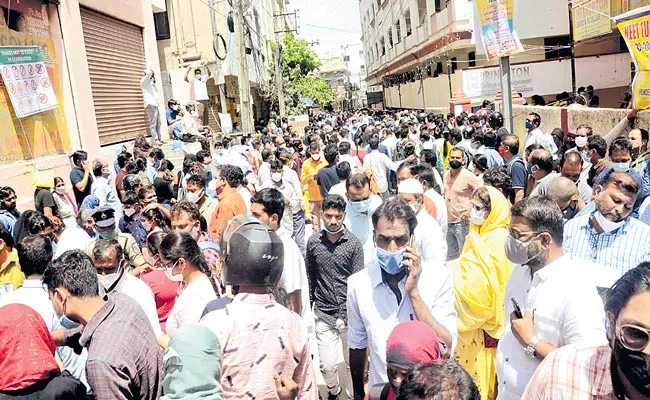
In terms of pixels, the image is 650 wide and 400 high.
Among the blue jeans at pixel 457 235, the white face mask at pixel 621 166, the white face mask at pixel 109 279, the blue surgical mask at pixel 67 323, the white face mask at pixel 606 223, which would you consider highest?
the white face mask at pixel 621 166

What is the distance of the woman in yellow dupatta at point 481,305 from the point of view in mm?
3281

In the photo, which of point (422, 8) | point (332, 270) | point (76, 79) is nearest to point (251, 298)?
point (332, 270)

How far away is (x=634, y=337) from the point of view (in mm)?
1525

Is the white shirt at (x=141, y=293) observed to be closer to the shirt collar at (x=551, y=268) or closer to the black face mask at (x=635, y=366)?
the shirt collar at (x=551, y=268)

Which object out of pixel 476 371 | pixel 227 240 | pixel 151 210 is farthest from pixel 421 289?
pixel 151 210

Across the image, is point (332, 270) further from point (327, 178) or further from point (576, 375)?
point (327, 178)

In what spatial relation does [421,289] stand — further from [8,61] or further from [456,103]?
[456,103]

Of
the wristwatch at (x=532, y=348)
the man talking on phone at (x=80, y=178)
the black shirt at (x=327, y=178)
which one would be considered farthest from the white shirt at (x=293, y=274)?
the man talking on phone at (x=80, y=178)

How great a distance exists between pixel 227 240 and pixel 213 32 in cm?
1992

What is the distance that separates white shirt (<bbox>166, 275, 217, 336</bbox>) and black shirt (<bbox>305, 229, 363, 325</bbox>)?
3.29 feet

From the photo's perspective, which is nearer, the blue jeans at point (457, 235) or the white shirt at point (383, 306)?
the white shirt at point (383, 306)

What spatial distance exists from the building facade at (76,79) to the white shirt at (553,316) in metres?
8.30

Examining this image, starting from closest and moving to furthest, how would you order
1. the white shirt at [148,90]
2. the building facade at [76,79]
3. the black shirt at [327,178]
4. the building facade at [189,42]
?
the black shirt at [327,178] < the building facade at [76,79] < the white shirt at [148,90] < the building facade at [189,42]

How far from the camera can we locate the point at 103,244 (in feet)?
12.2
